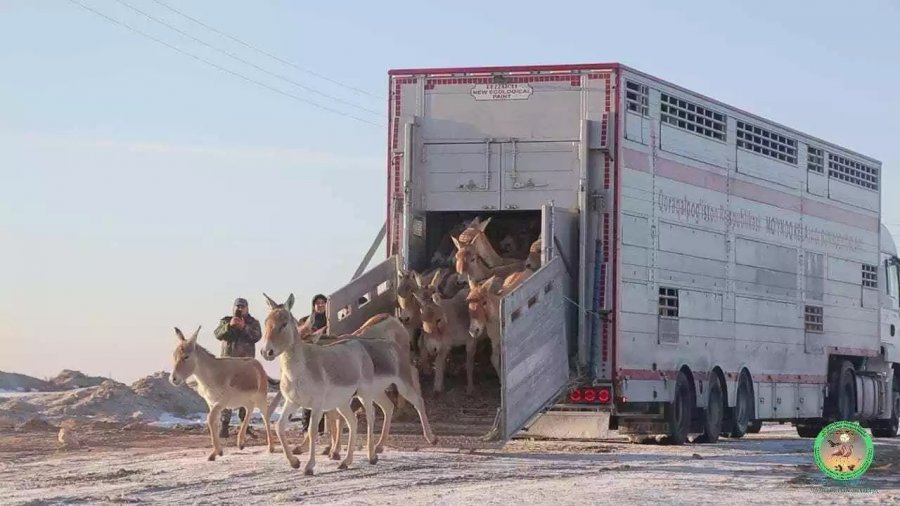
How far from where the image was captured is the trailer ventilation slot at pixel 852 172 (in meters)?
28.3

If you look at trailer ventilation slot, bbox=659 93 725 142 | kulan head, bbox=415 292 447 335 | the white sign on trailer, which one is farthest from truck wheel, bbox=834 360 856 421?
kulan head, bbox=415 292 447 335

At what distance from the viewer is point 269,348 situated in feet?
54.3

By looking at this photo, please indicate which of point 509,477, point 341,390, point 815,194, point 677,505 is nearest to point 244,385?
point 341,390

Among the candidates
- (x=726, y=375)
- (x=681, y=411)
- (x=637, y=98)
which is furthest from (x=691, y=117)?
(x=681, y=411)

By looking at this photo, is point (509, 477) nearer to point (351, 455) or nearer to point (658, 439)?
point (351, 455)

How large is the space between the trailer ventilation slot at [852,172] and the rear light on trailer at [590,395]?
9227 mm

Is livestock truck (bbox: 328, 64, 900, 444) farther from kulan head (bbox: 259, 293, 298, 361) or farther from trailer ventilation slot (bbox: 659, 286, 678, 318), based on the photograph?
kulan head (bbox: 259, 293, 298, 361)

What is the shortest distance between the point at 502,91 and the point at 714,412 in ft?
19.8

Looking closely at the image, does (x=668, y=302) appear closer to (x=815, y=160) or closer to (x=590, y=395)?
(x=590, y=395)

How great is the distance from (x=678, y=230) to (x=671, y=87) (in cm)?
195

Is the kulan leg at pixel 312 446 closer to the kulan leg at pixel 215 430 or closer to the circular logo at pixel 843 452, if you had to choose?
the kulan leg at pixel 215 430

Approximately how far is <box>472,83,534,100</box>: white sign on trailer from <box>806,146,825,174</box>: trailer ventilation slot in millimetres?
7831

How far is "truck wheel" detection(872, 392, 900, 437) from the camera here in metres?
30.9

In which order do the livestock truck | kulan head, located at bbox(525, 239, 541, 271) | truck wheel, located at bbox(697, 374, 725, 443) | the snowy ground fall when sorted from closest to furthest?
the snowy ground, the livestock truck, kulan head, located at bbox(525, 239, 541, 271), truck wheel, located at bbox(697, 374, 725, 443)
